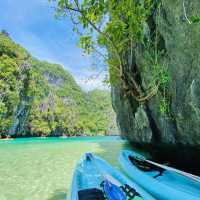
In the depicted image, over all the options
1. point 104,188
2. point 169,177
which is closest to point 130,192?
point 104,188

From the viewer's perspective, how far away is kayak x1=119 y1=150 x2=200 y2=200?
382cm

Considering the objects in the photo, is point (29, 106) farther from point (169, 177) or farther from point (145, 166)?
point (169, 177)

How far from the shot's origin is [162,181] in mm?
4617

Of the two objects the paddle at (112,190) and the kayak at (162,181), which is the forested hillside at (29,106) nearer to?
the kayak at (162,181)

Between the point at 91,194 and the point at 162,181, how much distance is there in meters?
1.81

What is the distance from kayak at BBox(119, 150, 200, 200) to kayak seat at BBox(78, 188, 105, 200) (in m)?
1.24

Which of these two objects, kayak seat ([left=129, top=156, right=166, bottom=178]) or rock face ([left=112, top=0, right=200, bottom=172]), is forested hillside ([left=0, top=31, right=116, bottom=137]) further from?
kayak seat ([left=129, top=156, right=166, bottom=178])

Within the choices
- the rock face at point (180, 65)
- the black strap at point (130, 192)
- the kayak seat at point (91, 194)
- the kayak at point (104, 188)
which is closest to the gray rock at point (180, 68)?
the rock face at point (180, 65)

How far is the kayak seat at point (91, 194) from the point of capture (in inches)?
133

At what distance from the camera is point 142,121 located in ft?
34.9

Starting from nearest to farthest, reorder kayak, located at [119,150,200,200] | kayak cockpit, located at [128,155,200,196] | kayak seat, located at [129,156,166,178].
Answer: kayak, located at [119,150,200,200] → kayak cockpit, located at [128,155,200,196] → kayak seat, located at [129,156,166,178]

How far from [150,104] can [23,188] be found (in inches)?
209

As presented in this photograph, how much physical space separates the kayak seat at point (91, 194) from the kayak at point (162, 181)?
1236 millimetres

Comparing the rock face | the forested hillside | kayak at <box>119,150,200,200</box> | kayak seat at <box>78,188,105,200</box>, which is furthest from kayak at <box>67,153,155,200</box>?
the forested hillside
